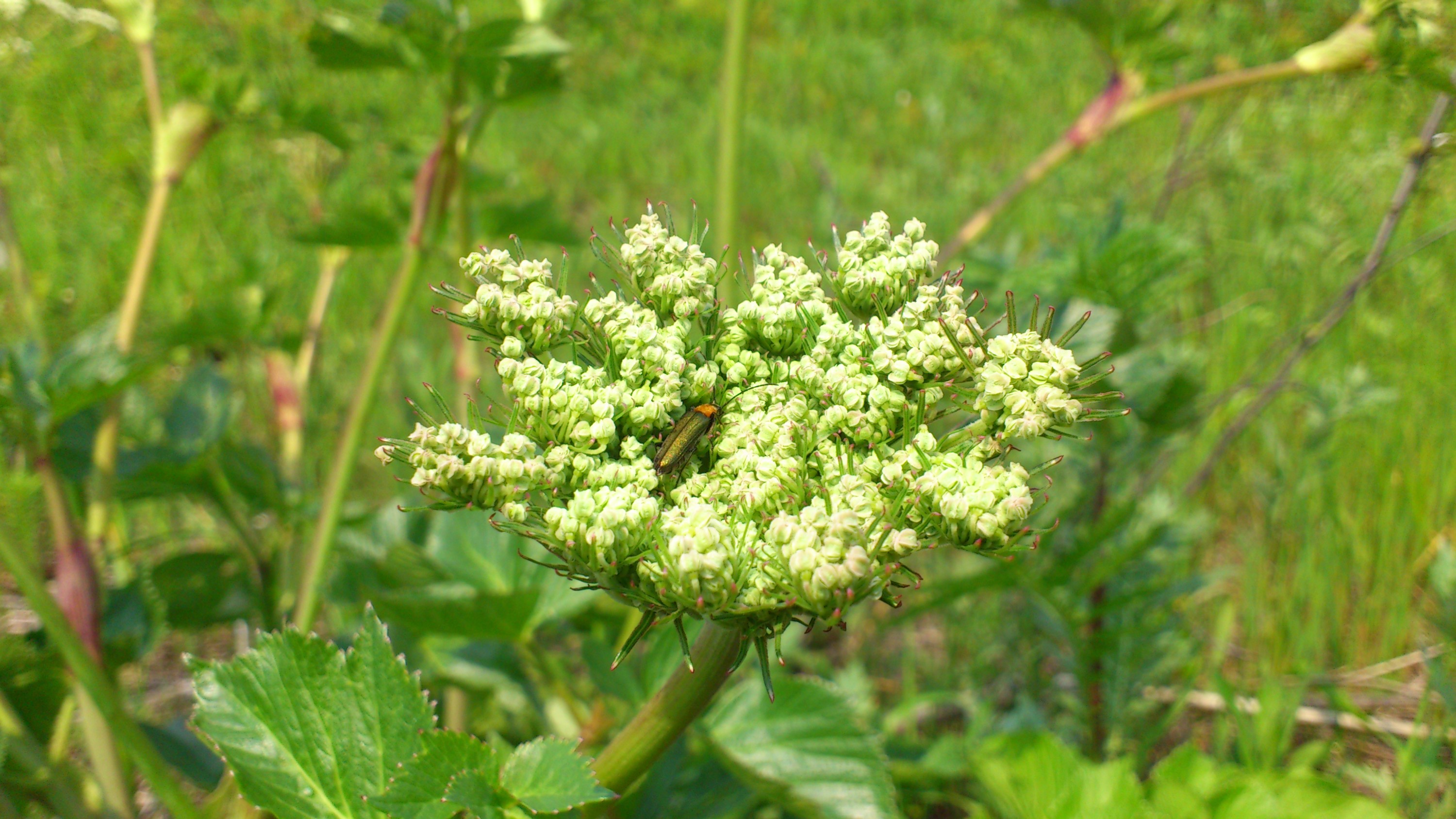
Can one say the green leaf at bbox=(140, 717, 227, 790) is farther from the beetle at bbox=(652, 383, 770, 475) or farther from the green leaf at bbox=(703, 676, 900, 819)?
the beetle at bbox=(652, 383, 770, 475)

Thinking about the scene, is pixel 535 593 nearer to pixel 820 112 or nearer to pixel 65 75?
pixel 65 75

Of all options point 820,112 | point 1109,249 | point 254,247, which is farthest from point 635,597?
point 820,112

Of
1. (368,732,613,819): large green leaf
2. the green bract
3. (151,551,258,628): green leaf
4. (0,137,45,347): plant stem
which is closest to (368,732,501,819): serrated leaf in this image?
(368,732,613,819): large green leaf

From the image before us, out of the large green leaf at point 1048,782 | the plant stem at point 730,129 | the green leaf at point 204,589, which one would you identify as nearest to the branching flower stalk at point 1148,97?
the plant stem at point 730,129

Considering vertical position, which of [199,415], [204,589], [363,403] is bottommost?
[204,589]

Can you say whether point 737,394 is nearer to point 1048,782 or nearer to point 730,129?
point 1048,782

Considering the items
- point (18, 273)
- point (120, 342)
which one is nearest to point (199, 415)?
point (120, 342)

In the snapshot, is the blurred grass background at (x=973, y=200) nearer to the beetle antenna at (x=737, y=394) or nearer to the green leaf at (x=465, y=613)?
the beetle antenna at (x=737, y=394)
